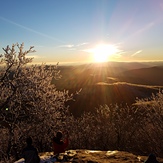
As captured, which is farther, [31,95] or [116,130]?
[116,130]

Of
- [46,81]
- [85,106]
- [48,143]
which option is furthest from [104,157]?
Answer: [85,106]

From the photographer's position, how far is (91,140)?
29312 mm

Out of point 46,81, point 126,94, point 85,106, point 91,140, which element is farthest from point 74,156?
point 126,94

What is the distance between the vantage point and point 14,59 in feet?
48.6

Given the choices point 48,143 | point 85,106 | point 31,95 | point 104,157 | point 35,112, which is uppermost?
point 31,95

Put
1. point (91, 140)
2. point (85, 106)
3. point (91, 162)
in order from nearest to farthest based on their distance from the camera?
point (91, 162) → point (91, 140) → point (85, 106)

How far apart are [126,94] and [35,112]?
5772 centimetres

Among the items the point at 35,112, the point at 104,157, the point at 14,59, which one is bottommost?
the point at 104,157

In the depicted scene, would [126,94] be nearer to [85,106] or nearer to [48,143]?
[85,106]

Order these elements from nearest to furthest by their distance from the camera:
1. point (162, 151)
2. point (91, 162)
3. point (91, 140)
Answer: point (91, 162) < point (162, 151) < point (91, 140)

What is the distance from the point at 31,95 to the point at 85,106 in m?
48.3

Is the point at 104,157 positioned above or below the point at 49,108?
below

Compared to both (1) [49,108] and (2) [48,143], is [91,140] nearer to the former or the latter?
(2) [48,143]

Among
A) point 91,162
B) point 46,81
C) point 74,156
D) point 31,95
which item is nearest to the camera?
point 91,162
